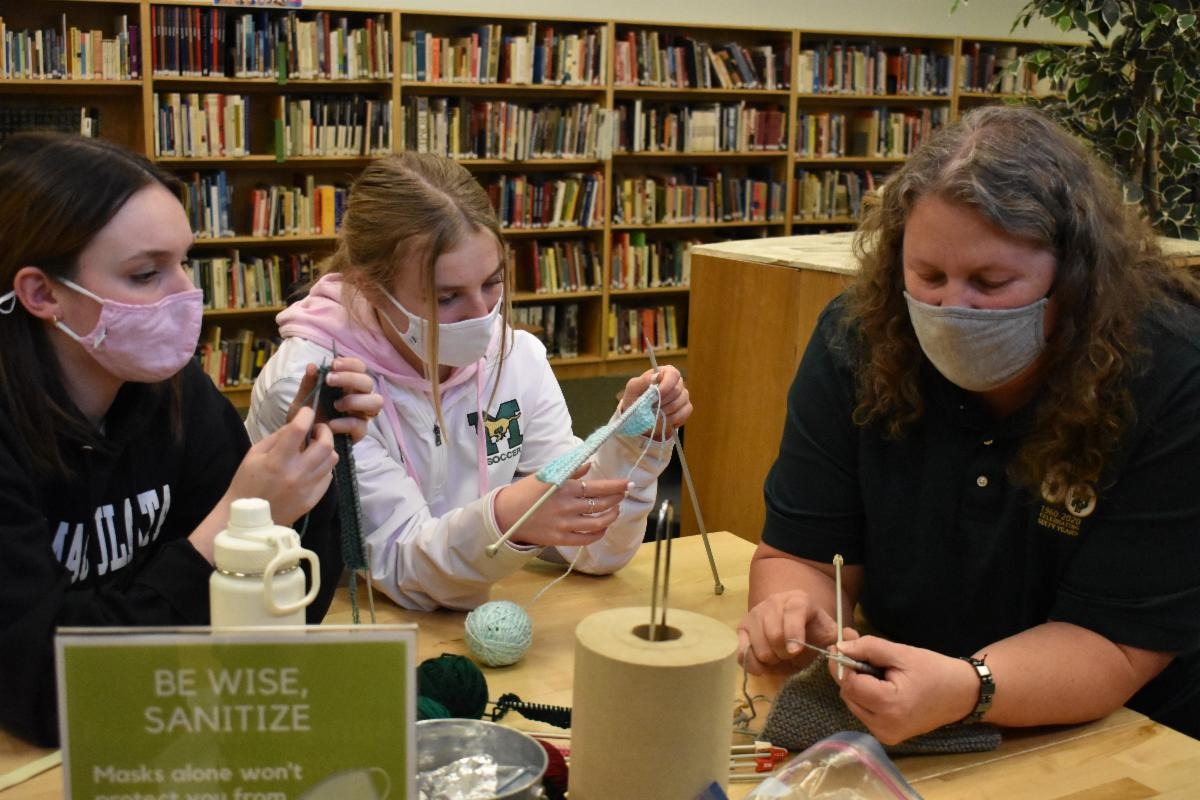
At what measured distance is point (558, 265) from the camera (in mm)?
6434

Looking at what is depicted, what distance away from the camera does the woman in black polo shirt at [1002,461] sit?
1288mm

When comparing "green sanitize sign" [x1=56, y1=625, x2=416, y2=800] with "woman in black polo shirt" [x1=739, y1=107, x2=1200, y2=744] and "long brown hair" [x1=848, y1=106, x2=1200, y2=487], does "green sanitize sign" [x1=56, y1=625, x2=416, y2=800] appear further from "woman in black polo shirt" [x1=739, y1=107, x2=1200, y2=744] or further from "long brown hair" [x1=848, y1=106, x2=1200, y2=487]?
"long brown hair" [x1=848, y1=106, x2=1200, y2=487]

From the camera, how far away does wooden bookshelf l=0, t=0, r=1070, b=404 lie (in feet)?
17.5

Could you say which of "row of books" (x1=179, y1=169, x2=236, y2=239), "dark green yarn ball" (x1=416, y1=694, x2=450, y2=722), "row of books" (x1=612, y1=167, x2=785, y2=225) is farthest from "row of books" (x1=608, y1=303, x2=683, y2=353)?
"dark green yarn ball" (x1=416, y1=694, x2=450, y2=722)

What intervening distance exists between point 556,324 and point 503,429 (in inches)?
184

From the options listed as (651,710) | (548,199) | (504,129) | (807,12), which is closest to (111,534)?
(651,710)

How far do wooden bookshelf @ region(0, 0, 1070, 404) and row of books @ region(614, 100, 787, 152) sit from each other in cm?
1

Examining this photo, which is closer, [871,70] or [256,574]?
[256,574]

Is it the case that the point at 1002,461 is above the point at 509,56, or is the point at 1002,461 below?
below

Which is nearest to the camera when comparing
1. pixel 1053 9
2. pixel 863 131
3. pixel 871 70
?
pixel 1053 9

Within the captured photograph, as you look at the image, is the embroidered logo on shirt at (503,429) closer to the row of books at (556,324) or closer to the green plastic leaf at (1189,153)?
the green plastic leaf at (1189,153)

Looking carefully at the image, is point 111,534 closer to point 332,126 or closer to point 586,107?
point 332,126

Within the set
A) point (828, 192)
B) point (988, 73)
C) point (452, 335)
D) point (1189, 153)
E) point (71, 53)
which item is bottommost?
point (452, 335)

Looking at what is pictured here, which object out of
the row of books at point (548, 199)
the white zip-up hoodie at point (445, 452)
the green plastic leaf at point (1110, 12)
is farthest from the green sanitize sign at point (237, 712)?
the row of books at point (548, 199)
